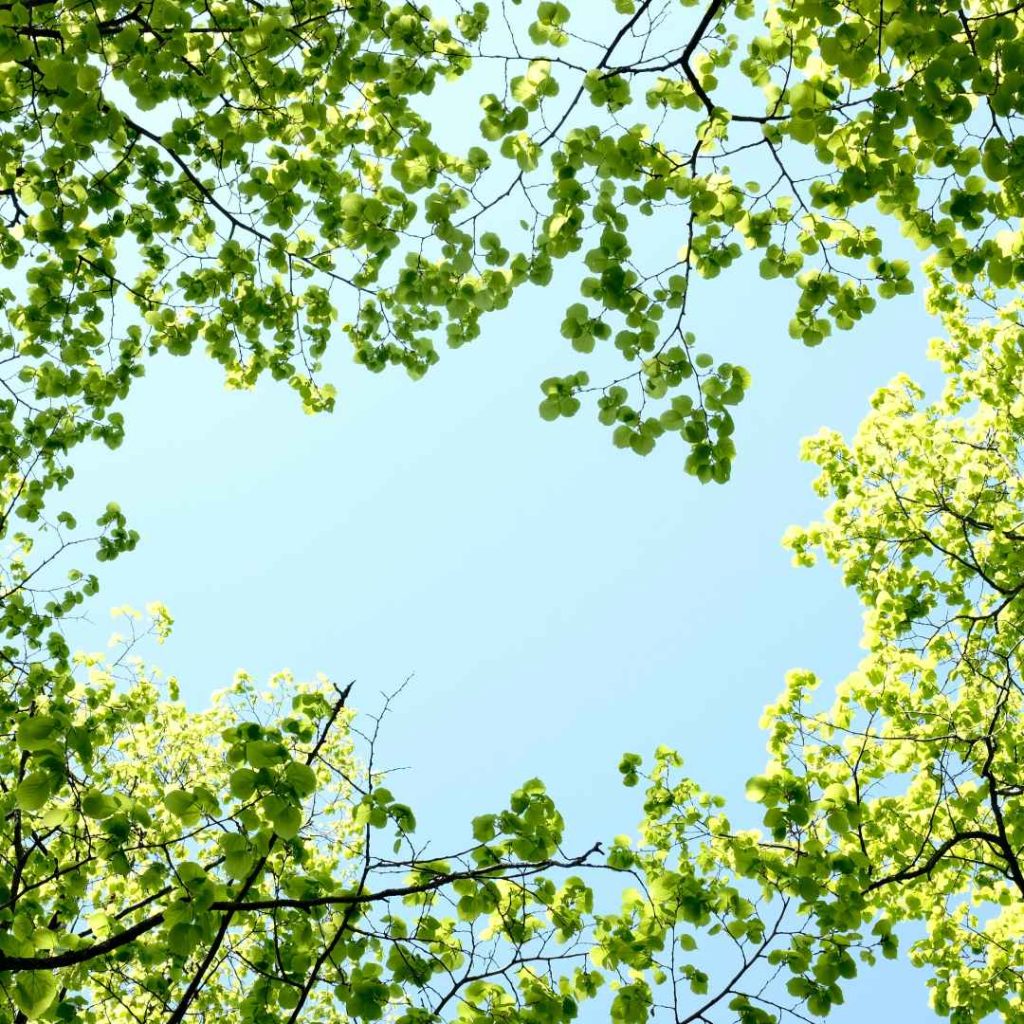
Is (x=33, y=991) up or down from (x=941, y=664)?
down

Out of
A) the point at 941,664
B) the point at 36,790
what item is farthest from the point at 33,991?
the point at 941,664

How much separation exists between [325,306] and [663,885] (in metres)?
5.37

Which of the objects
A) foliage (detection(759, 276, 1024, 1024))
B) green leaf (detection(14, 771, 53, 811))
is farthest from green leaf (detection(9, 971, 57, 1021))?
foliage (detection(759, 276, 1024, 1024))

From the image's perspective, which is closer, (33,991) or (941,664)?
(33,991)

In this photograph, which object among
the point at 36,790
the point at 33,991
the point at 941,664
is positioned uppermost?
the point at 941,664

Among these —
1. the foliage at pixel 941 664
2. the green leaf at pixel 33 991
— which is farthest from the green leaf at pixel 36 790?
A: the foliage at pixel 941 664

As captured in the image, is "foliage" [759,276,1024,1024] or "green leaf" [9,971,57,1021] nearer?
"green leaf" [9,971,57,1021]

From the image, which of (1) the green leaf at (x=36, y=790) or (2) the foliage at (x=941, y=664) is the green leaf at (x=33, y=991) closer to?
(1) the green leaf at (x=36, y=790)

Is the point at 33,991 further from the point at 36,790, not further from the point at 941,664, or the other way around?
the point at 941,664

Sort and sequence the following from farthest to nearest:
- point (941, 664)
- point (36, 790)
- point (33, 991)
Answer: point (941, 664), point (33, 991), point (36, 790)

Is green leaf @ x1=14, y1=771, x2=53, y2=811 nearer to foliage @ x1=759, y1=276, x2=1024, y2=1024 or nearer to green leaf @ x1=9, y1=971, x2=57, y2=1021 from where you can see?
green leaf @ x1=9, y1=971, x2=57, y2=1021

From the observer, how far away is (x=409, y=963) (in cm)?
400

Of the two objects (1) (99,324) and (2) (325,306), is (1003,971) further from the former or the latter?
(1) (99,324)

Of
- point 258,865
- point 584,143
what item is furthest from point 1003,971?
point 584,143
